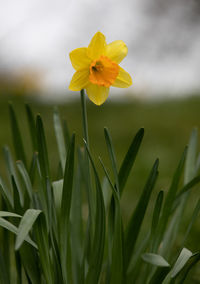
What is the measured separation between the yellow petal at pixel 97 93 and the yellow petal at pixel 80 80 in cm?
3

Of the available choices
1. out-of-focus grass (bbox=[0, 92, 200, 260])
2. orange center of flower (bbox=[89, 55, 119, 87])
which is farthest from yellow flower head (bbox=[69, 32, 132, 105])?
out-of-focus grass (bbox=[0, 92, 200, 260])

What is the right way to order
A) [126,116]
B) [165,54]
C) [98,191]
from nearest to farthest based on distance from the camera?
1. [98,191]
2. [126,116]
3. [165,54]

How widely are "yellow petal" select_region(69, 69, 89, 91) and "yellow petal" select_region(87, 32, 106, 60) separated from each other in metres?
0.04

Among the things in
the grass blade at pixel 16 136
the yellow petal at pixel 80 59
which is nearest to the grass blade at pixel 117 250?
the yellow petal at pixel 80 59

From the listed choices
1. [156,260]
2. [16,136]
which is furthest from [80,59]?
[156,260]

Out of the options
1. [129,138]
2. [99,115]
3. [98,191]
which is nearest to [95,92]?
[98,191]

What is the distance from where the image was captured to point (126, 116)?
3723 millimetres

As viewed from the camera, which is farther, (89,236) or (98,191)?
(89,236)

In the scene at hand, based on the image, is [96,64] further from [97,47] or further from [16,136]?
[16,136]

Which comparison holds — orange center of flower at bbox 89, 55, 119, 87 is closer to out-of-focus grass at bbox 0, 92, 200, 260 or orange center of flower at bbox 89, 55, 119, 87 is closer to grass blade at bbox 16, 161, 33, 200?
grass blade at bbox 16, 161, 33, 200

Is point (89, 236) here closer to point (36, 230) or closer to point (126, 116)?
point (36, 230)

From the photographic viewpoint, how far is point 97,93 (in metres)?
0.95

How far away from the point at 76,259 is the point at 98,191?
1.00 feet

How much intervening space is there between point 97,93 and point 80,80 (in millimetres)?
59
